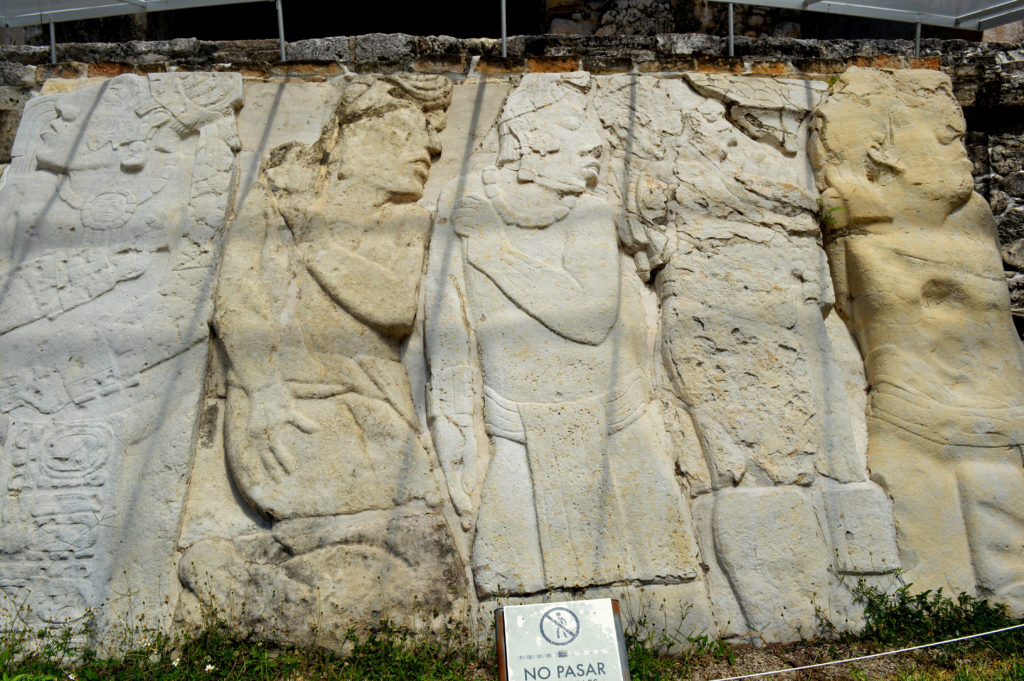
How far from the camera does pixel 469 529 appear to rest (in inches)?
131

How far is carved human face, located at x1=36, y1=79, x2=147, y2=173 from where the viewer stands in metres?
3.85

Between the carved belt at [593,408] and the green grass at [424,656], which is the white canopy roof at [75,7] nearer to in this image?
the carved belt at [593,408]

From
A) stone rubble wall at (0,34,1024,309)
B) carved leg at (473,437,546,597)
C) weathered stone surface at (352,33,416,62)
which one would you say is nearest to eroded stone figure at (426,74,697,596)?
carved leg at (473,437,546,597)

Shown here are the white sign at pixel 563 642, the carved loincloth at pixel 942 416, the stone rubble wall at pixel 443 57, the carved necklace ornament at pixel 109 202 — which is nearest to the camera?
the white sign at pixel 563 642

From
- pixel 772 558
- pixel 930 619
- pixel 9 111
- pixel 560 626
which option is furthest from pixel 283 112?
pixel 930 619

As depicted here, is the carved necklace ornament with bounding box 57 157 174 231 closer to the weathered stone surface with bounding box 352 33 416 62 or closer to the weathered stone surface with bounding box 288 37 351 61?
the weathered stone surface with bounding box 288 37 351 61

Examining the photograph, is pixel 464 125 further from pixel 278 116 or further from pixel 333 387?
pixel 333 387

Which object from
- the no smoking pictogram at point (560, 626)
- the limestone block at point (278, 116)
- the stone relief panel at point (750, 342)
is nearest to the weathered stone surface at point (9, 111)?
the limestone block at point (278, 116)

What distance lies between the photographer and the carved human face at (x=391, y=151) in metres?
3.80

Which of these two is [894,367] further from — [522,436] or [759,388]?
[522,436]

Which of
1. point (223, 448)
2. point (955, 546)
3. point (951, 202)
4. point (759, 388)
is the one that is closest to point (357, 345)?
point (223, 448)

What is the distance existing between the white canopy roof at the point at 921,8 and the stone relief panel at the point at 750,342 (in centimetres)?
54

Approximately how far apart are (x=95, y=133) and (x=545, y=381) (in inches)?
97.3

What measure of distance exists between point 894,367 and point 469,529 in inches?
80.9
